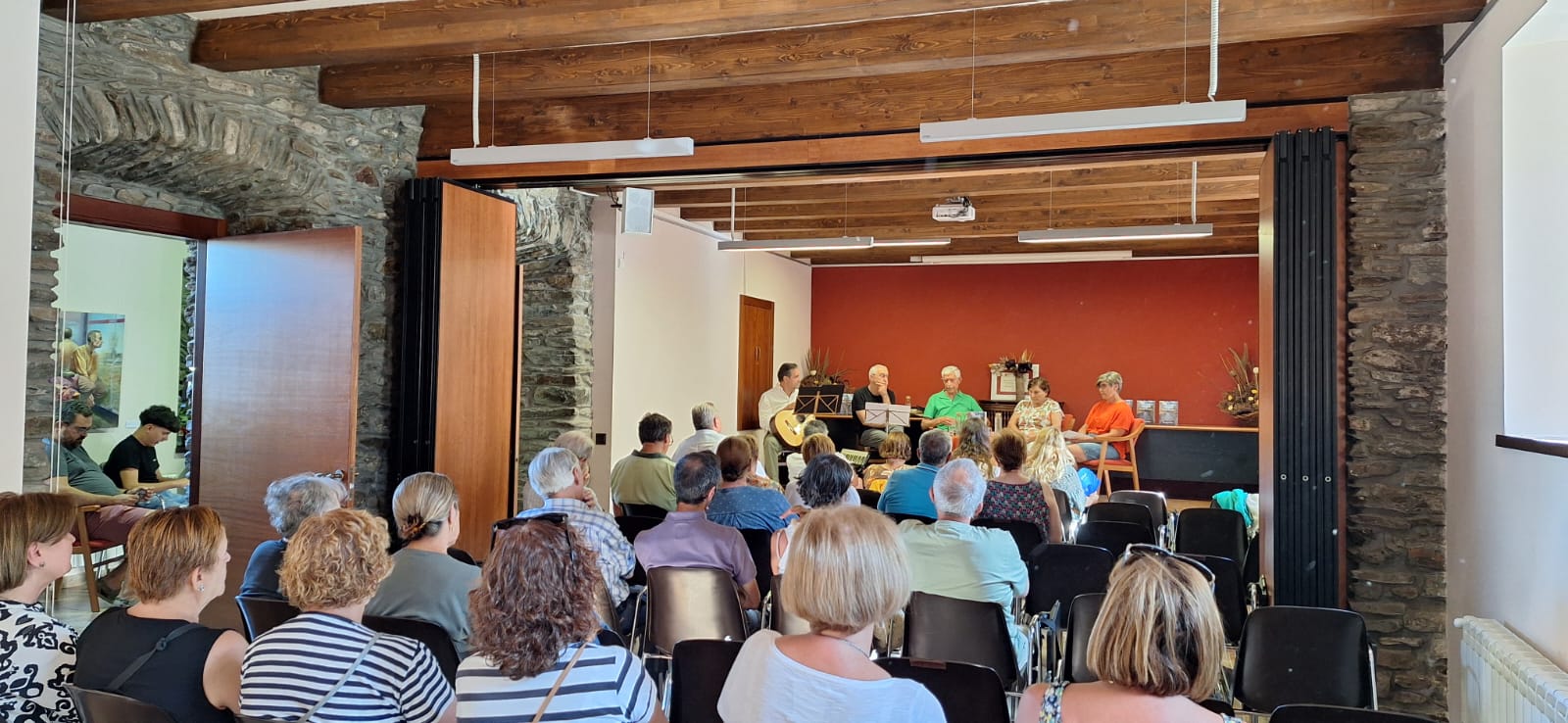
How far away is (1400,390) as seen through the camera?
15.4 feet

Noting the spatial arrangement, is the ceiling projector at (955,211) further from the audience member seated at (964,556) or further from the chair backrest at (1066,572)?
the audience member seated at (964,556)

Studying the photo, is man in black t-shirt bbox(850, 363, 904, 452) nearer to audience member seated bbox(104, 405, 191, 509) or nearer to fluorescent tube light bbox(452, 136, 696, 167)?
fluorescent tube light bbox(452, 136, 696, 167)

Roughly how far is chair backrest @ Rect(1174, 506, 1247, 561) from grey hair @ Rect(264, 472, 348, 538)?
405 cm

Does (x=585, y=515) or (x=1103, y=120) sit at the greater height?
(x=1103, y=120)

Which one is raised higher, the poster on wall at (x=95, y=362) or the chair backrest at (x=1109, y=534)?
the poster on wall at (x=95, y=362)

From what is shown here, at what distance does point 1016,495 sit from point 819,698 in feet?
10.9

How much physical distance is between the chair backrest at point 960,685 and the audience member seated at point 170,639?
59.5 inches

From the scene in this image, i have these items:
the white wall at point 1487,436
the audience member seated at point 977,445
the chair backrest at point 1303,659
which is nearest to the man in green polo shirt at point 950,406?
the audience member seated at point 977,445

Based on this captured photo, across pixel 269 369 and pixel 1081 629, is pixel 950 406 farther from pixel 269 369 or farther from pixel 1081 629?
pixel 1081 629

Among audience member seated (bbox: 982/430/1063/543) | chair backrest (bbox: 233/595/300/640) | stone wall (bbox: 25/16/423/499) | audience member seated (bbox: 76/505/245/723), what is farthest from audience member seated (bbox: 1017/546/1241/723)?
stone wall (bbox: 25/16/423/499)

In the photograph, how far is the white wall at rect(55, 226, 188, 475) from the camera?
26.1ft

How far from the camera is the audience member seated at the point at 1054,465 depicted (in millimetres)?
6012

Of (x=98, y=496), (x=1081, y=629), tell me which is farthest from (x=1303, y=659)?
(x=98, y=496)

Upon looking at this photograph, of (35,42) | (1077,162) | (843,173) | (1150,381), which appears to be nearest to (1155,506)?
(1077,162)
